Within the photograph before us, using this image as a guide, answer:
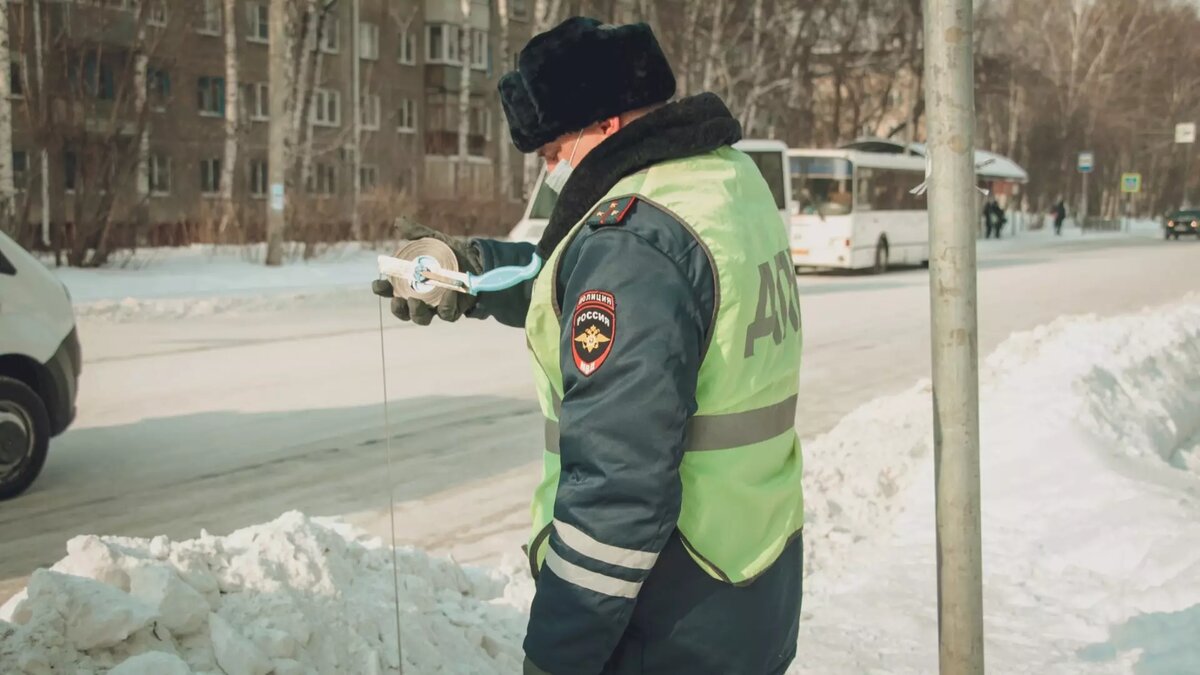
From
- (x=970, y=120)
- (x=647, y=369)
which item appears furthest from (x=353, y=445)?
(x=647, y=369)

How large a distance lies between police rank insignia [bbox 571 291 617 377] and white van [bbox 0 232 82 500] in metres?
5.41

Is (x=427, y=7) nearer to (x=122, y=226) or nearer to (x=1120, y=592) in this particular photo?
(x=122, y=226)

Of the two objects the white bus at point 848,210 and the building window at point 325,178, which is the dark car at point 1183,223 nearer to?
the white bus at point 848,210

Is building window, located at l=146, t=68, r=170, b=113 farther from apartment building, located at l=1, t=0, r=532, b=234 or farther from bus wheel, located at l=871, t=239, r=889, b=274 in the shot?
bus wheel, located at l=871, t=239, r=889, b=274

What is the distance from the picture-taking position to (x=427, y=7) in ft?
163

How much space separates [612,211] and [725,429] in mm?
423

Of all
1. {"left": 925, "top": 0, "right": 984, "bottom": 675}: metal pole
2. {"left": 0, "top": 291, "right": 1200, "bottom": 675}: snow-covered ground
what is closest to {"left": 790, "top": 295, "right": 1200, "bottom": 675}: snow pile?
{"left": 0, "top": 291, "right": 1200, "bottom": 675}: snow-covered ground

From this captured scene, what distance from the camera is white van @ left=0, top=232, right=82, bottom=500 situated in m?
6.51

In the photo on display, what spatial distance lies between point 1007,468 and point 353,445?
13.1ft

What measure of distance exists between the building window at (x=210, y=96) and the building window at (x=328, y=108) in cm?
390

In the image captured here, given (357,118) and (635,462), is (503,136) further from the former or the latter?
(635,462)

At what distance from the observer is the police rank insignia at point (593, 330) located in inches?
76.8

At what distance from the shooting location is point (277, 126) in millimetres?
21703

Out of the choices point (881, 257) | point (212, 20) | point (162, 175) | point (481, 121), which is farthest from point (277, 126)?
point (481, 121)
